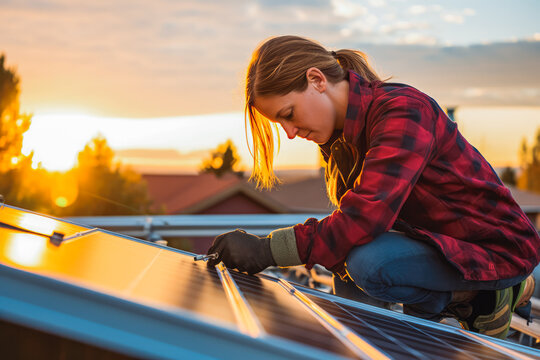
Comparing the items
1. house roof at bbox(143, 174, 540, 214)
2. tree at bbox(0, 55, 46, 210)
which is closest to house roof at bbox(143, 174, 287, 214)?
house roof at bbox(143, 174, 540, 214)

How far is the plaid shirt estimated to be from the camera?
1.90 m

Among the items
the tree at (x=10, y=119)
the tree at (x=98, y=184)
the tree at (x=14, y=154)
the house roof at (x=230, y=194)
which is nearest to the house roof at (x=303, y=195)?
the house roof at (x=230, y=194)

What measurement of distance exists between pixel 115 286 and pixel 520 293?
2.03m

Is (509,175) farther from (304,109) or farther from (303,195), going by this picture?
(304,109)

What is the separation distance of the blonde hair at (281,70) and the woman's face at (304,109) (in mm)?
30

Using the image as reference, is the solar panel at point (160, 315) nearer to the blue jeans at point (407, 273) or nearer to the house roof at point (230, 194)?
the blue jeans at point (407, 273)

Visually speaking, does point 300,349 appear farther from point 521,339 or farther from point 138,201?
point 138,201

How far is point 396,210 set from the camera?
1.89 meters

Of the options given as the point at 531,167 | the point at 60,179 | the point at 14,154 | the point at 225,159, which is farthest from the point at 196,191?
the point at 531,167

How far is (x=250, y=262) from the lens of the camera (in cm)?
191

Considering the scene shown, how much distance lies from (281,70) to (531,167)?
6564cm

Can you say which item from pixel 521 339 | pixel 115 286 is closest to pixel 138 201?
pixel 521 339

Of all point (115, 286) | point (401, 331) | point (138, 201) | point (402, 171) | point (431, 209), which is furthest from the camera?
point (138, 201)

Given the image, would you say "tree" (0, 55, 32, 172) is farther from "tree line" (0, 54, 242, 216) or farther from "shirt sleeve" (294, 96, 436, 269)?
"shirt sleeve" (294, 96, 436, 269)
